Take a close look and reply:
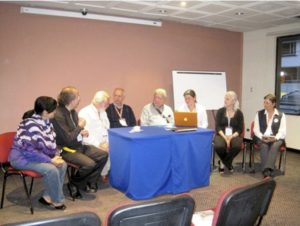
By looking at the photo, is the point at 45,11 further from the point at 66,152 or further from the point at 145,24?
the point at 66,152

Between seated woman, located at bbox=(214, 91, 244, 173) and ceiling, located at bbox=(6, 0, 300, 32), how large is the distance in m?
1.43

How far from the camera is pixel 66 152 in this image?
3.64 metres

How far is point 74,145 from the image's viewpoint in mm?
3793

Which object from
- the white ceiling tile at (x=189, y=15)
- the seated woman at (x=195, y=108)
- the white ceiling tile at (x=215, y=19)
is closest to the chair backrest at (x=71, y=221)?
the seated woman at (x=195, y=108)

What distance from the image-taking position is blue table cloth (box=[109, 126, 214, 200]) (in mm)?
3434

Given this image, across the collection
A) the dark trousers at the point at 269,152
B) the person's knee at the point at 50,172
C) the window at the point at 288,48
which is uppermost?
the window at the point at 288,48

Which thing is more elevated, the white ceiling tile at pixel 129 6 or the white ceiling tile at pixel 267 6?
the white ceiling tile at pixel 129 6

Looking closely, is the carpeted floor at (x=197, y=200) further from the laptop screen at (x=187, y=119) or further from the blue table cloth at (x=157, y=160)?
the laptop screen at (x=187, y=119)

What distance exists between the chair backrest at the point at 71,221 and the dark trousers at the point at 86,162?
2.35m

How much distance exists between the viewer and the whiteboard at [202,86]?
6.26 metres

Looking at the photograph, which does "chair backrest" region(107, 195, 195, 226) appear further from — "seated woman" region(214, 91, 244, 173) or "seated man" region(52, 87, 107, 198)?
"seated woman" region(214, 91, 244, 173)

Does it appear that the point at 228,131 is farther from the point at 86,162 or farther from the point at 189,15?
the point at 86,162

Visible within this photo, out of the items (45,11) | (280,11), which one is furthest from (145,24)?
(280,11)

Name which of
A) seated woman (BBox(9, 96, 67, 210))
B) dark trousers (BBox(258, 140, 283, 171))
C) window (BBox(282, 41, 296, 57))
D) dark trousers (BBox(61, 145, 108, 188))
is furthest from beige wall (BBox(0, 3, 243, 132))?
dark trousers (BBox(258, 140, 283, 171))
